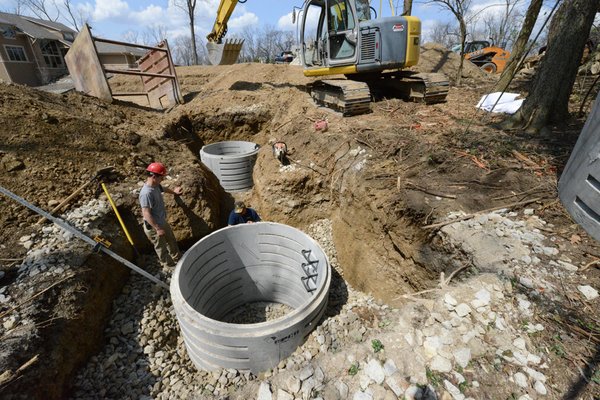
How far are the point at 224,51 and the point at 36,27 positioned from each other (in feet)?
60.6

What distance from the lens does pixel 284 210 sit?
5605 mm

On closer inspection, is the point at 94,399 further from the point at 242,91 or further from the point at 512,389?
the point at 242,91

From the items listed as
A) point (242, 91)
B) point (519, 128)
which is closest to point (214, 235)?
point (519, 128)

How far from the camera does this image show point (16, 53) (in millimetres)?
17297

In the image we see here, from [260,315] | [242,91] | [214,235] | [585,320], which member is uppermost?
[242,91]

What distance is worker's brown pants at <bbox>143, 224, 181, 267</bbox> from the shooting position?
402 cm

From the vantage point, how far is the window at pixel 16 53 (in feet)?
54.9

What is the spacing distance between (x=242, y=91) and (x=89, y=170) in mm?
5755

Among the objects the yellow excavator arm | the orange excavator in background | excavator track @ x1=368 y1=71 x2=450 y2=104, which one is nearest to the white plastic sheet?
excavator track @ x1=368 y1=71 x2=450 y2=104

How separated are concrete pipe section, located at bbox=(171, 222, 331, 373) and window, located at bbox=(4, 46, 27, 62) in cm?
2221

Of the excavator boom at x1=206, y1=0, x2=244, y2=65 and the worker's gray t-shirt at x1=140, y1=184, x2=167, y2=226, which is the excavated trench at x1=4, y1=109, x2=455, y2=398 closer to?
the worker's gray t-shirt at x1=140, y1=184, x2=167, y2=226

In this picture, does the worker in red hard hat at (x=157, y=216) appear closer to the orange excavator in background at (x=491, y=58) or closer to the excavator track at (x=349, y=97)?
the excavator track at (x=349, y=97)

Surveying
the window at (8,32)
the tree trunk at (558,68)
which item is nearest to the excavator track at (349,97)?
the tree trunk at (558,68)

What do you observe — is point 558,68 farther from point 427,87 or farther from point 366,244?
point 366,244
